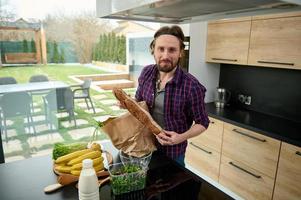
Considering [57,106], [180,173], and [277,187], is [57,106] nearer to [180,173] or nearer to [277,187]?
[180,173]

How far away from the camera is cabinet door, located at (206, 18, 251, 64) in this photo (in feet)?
7.22

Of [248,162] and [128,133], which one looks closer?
[128,133]

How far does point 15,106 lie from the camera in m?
2.16

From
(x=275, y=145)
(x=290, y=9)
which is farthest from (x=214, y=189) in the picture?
(x=275, y=145)

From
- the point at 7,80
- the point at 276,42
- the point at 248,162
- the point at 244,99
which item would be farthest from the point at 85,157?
the point at 244,99

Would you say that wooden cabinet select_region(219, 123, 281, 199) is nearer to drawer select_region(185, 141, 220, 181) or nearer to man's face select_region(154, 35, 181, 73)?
drawer select_region(185, 141, 220, 181)

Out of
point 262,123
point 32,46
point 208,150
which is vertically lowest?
point 208,150

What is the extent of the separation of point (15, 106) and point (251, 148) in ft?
7.29

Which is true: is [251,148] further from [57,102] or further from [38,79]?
[38,79]

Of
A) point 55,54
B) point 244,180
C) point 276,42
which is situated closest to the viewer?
point 276,42

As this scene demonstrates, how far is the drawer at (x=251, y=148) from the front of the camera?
182cm

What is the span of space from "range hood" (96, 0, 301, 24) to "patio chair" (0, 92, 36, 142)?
1624 mm

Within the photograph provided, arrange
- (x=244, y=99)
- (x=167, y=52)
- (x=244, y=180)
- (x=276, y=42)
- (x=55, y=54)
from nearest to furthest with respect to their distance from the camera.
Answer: (x=167, y=52)
(x=276, y=42)
(x=244, y=180)
(x=55, y=54)
(x=244, y=99)

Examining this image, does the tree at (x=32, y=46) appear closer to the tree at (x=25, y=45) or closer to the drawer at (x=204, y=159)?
the tree at (x=25, y=45)
